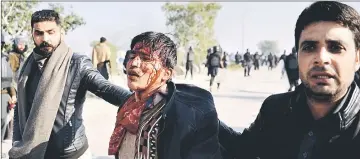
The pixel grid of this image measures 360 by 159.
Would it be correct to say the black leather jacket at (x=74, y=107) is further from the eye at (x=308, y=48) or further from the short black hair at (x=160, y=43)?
the eye at (x=308, y=48)

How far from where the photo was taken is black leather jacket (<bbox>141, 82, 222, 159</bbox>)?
196 centimetres

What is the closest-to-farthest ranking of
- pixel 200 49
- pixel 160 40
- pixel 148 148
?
pixel 148 148
pixel 160 40
pixel 200 49

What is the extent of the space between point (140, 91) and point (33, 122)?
1026 mm

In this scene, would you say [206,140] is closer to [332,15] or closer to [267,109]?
[267,109]

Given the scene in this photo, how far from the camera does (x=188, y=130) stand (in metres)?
1.96

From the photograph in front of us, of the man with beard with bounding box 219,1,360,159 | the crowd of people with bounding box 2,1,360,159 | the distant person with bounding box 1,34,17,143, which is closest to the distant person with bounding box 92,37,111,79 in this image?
the distant person with bounding box 1,34,17,143

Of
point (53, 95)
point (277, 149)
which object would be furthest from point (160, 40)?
point (53, 95)

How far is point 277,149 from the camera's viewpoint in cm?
186

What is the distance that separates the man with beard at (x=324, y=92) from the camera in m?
1.70

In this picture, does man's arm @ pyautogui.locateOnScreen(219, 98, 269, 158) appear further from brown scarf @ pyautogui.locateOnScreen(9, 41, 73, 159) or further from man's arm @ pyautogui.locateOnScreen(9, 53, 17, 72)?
man's arm @ pyautogui.locateOnScreen(9, 53, 17, 72)

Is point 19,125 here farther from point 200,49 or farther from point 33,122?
point 200,49

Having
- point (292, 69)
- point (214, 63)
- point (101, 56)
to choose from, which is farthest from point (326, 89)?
point (214, 63)

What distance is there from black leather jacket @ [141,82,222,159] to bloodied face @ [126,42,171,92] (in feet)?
0.34

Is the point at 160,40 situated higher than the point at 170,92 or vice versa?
the point at 160,40
